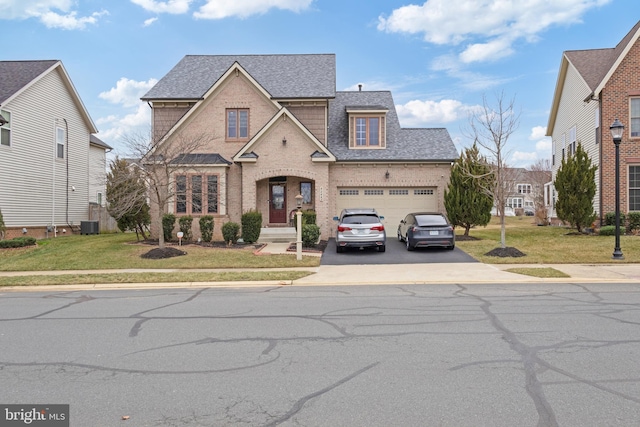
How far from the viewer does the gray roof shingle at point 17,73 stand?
74.8 ft

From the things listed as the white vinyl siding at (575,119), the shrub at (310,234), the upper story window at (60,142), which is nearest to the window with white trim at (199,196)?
the shrub at (310,234)

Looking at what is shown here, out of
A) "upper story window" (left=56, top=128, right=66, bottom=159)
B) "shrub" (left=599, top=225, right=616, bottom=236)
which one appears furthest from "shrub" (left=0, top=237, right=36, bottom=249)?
"shrub" (left=599, top=225, right=616, bottom=236)

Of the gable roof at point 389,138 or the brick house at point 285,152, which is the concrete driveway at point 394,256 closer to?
the brick house at point 285,152

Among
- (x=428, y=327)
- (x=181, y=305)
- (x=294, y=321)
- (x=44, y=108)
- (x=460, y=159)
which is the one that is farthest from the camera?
(x=44, y=108)

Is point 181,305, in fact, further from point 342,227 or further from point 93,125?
point 93,125

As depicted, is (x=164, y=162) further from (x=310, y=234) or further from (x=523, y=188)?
(x=523, y=188)

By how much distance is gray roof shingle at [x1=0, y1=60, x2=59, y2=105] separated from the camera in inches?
898

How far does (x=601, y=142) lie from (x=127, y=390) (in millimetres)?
23419

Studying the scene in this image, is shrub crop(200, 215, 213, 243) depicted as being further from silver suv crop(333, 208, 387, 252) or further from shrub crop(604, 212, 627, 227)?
shrub crop(604, 212, 627, 227)

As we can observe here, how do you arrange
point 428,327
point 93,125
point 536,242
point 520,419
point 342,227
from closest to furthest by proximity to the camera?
point 520,419
point 428,327
point 342,227
point 536,242
point 93,125

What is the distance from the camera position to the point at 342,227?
17688mm

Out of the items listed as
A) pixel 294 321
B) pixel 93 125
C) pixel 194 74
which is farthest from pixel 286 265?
pixel 93 125

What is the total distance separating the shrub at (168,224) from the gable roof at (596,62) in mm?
20738

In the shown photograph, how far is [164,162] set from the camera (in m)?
Answer: 17.3
